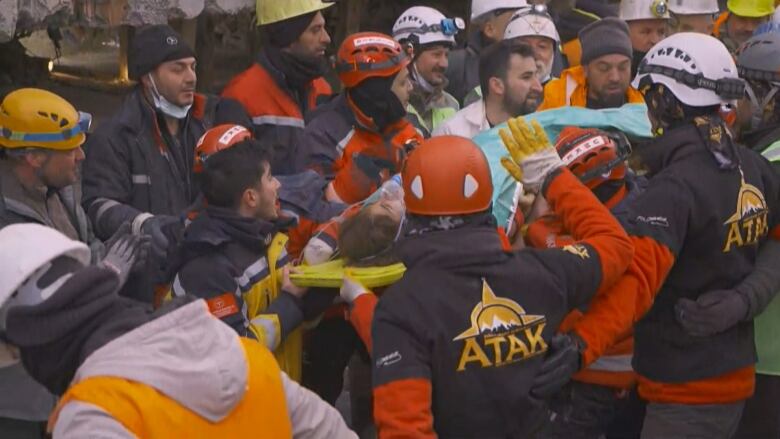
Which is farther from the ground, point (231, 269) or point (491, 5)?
point (491, 5)

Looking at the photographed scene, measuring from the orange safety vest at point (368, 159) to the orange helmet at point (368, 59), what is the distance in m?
0.24

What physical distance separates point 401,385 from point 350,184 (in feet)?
6.75

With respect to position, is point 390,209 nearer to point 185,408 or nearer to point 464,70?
point 185,408

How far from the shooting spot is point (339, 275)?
4707 millimetres

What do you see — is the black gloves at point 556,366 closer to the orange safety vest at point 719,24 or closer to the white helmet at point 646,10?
the white helmet at point 646,10

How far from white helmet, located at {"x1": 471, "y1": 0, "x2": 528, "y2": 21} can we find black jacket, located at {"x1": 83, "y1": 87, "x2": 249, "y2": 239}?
2.66 m

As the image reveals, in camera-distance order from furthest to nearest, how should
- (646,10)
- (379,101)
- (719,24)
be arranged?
(719,24), (646,10), (379,101)

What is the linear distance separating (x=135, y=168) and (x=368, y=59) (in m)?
1.20

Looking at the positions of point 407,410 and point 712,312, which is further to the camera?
point 712,312

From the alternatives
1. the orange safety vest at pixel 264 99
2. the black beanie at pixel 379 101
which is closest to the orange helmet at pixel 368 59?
the black beanie at pixel 379 101

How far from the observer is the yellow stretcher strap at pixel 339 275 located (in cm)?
458

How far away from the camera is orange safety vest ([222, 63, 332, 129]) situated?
20.7 ft

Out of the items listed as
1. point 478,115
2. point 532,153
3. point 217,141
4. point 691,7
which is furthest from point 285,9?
point 691,7

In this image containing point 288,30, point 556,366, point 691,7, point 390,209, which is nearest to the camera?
point 556,366
